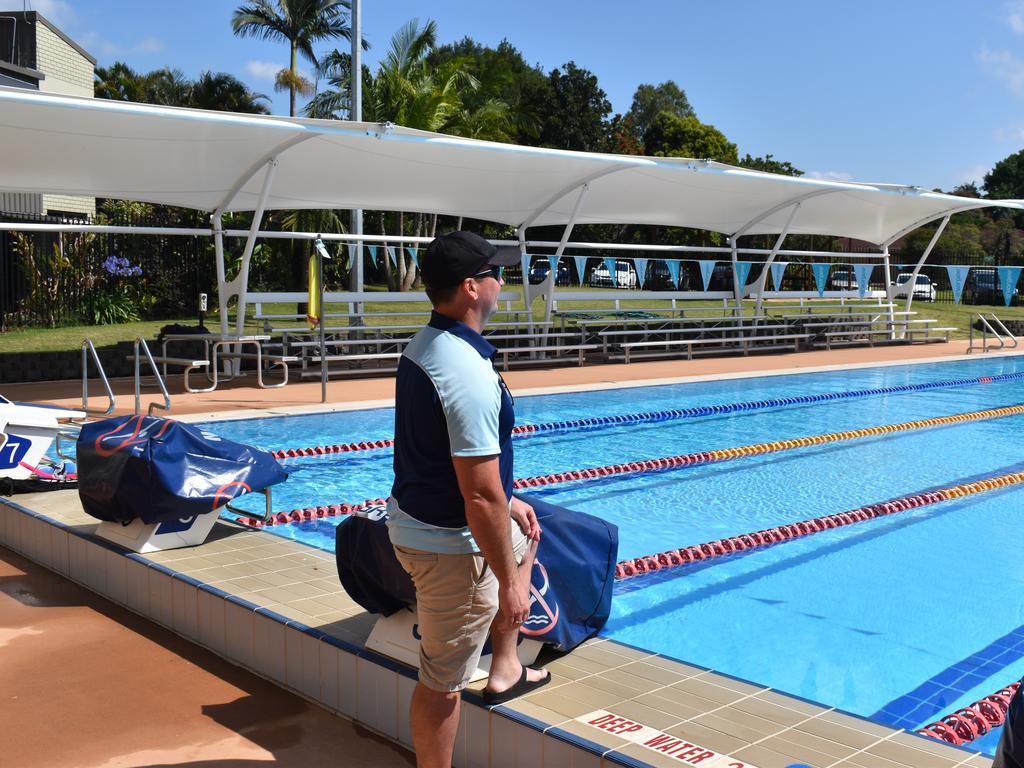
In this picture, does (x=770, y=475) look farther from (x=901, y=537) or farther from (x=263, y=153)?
(x=263, y=153)

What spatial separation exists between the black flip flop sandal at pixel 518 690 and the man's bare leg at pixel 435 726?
0.34 m

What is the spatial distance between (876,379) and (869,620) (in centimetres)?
1028

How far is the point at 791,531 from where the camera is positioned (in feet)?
20.1

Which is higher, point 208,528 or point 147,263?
point 147,263

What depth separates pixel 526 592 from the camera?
8.22 ft

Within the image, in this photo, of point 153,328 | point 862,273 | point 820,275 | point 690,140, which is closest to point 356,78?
point 153,328

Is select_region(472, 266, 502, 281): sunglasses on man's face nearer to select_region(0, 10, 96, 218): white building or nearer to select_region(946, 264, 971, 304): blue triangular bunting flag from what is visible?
select_region(0, 10, 96, 218): white building

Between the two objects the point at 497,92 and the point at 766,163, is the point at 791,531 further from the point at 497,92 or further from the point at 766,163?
the point at 766,163

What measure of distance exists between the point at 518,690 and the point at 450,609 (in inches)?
24.4

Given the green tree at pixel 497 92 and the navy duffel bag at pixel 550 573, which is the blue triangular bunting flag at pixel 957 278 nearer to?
the green tree at pixel 497 92

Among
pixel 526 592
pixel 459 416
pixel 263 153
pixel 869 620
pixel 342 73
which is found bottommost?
pixel 869 620

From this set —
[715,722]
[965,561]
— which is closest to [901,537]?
[965,561]

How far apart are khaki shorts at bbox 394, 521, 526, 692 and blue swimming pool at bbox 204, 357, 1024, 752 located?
2.03m

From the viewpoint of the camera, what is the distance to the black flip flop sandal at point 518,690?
8.98ft
